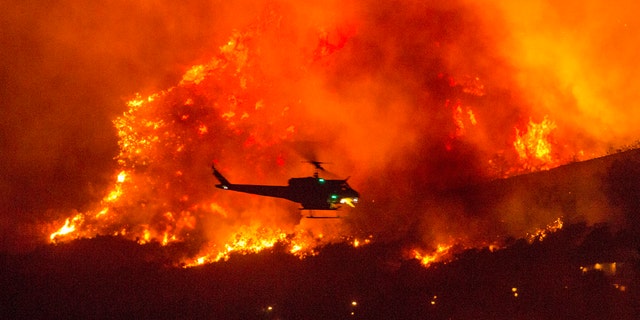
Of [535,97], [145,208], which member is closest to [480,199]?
[535,97]

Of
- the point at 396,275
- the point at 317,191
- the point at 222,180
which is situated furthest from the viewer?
the point at 396,275

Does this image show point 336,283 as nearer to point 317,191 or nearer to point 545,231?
point 317,191

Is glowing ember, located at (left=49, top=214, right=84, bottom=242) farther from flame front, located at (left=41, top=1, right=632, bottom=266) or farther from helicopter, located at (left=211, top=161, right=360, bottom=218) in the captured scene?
helicopter, located at (left=211, top=161, right=360, bottom=218)

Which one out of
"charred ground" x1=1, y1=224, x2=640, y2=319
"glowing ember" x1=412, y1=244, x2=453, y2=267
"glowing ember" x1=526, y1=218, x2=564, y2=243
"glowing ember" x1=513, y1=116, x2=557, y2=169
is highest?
"glowing ember" x1=513, y1=116, x2=557, y2=169

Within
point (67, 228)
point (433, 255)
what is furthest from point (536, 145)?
point (67, 228)

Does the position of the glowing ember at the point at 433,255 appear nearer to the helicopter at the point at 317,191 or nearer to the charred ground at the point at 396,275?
the charred ground at the point at 396,275

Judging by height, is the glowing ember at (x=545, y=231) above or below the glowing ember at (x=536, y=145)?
below

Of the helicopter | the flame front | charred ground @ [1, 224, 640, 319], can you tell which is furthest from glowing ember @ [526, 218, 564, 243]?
the helicopter

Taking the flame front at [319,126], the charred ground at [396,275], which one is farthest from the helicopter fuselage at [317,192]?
the charred ground at [396,275]

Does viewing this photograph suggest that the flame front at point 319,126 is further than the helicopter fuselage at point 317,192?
Yes

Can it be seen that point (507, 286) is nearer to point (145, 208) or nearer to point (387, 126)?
point (387, 126)

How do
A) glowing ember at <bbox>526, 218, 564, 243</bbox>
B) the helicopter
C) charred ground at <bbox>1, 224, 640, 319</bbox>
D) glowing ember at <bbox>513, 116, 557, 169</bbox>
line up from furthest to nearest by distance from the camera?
glowing ember at <bbox>526, 218, 564, 243</bbox> → glowing ember at <bbox>513, 116, 557, 169</bbox> → charred ground at <bbox>1, 224, 640, 319</bbox> → the helicopter
